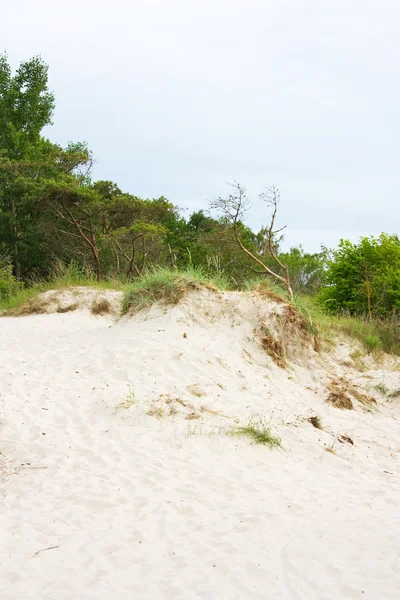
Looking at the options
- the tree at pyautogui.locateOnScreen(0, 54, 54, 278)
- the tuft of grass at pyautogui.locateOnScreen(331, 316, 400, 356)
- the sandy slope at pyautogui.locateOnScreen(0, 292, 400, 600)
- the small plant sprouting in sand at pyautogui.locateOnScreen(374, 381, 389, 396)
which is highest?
the tree at pyautogui.locateOnScreen(0, 54, 54, 278)

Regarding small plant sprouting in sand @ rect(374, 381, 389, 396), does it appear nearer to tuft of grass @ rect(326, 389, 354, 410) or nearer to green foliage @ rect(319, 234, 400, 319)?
tuft of grass @ rect(326, 389, 354, 410)

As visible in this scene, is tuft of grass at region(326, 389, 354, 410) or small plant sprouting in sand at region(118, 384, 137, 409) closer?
small plant sprouting in sand at region(118, 384, 137, 409)

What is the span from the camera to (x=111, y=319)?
1234cm

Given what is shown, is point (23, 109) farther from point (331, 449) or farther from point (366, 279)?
point (331, 449)

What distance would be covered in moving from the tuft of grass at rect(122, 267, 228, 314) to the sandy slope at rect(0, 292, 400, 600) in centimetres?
21

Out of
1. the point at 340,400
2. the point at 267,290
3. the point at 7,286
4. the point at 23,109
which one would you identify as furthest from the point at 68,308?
the point at 23,109

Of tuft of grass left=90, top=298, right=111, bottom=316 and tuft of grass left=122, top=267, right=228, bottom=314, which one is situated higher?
tuft of grass left=122, top=267, right=228, bottom=314

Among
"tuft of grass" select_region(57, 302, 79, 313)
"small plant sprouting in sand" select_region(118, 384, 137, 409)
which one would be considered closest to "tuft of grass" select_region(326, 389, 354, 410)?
"small plant sprouting in sand" select_region(118, 384, 137, 409)

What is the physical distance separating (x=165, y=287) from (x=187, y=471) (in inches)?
173

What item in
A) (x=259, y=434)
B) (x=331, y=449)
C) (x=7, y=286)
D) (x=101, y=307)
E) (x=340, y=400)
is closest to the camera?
(x=259, y=434)

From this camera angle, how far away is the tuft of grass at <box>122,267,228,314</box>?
8.73 meters

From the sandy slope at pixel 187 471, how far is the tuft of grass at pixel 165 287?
8.1 inches

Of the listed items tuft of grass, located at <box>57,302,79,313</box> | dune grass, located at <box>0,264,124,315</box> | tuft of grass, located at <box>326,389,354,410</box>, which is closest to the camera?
tuft of grass, located at <box>326,389,354,410</box>

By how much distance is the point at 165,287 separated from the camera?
8844 millimetres
